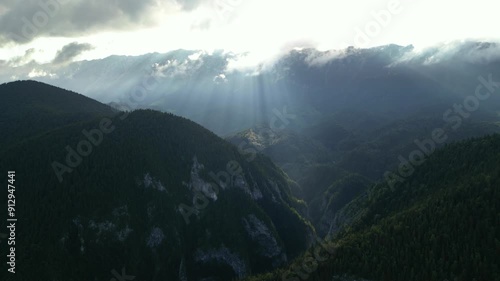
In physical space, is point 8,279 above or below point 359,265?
above

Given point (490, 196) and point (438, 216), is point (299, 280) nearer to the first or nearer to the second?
point (438, 216)

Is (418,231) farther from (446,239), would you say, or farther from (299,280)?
(299,280)

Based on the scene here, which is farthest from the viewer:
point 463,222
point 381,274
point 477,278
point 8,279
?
point 8,279

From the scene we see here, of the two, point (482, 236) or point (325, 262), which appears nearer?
point (482, 236)

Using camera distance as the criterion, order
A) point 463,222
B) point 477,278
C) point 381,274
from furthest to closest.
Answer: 1. point 463,222
2. point 381,274
3. point 477,278

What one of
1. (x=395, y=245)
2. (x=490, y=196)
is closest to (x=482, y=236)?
(x=490, y=196)

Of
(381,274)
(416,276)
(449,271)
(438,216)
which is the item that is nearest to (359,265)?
(381,274)

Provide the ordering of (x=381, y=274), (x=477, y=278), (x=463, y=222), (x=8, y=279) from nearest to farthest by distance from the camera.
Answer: (x=477, y=278) < (x=381, y=274) < (x=463, y=222) < (x=8, y=279)

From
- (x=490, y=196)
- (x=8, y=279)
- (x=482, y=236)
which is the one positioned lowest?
(x=482, y=236)

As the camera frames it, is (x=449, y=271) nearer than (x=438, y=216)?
Yes
